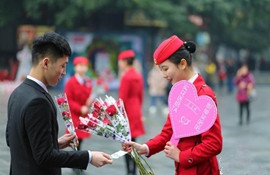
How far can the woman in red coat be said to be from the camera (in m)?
8.54

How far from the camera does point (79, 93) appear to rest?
8.69 meters

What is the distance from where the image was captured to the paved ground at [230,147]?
838 cm

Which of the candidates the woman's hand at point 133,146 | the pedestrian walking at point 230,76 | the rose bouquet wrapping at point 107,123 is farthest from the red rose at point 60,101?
A: the pedestrian walking at point 230,76

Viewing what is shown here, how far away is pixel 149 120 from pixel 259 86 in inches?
888

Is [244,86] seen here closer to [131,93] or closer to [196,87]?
[131,93]

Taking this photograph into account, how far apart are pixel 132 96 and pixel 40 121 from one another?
5.26 metres

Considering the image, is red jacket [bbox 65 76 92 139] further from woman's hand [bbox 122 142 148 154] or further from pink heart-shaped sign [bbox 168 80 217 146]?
pink heart-shaped sign [bbox 168 80 217 146]

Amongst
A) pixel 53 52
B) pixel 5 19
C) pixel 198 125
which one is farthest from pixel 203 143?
pixel 5 19

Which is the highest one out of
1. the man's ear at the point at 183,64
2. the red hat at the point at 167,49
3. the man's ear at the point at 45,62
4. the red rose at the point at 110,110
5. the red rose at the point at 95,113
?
the red hat at the point at 167,49

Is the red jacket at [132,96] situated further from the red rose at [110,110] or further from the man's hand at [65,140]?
the man's hand at [65,140]

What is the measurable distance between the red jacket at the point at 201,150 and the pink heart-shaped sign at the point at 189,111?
5 centimetres

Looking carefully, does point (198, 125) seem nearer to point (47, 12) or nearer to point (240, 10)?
point (47, 12)

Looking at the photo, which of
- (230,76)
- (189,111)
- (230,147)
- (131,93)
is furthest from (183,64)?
(230,76)

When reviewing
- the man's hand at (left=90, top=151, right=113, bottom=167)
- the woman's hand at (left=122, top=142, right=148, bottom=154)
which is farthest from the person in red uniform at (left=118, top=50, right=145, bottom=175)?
the man's hand at (left=90, top=151, right=113, bottom=167)
